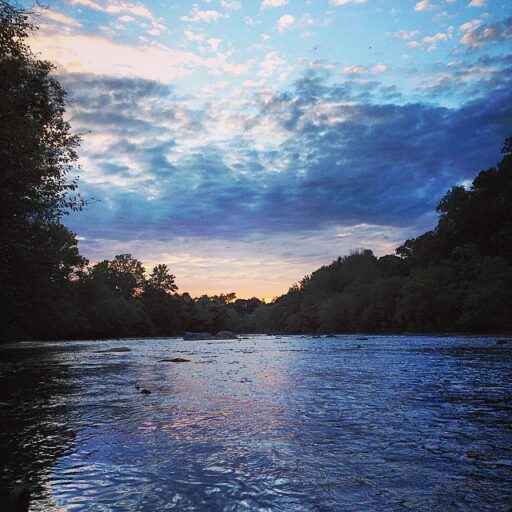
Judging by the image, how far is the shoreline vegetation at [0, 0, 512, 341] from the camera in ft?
53.6

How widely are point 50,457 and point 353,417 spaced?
19.2ft

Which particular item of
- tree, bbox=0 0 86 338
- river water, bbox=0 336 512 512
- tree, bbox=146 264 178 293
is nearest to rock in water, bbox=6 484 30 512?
river water, bbox=0 336 512 512

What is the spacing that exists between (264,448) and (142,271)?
15949 cm

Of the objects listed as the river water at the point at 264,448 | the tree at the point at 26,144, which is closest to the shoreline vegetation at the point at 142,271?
the tree at the point at 26,144

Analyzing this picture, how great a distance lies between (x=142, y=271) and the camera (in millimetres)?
161375

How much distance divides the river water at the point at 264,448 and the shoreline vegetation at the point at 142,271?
26.8 ft

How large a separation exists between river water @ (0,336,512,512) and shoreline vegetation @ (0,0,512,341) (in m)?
8.18

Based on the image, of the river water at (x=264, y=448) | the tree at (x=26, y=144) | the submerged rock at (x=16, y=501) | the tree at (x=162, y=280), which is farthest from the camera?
the tree at (x=162, y=280)

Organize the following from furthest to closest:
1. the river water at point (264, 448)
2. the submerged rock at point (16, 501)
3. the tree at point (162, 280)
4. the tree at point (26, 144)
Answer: the tree at point (162, 280) < the tree at point (26, 144) < the river water at point (264, 448) < the submerged rock at point (16, 501)

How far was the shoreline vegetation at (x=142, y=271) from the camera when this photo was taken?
16328mm

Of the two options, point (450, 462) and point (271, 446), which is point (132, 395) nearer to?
point (271, 446)

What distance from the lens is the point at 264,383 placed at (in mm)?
16016

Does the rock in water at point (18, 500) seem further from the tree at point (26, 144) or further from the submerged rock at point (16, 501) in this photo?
the tree at point (26, 144)

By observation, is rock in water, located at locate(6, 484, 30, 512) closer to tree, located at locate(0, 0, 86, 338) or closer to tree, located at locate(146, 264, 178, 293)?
tree, located at locate(0, 0, 86, 338)
